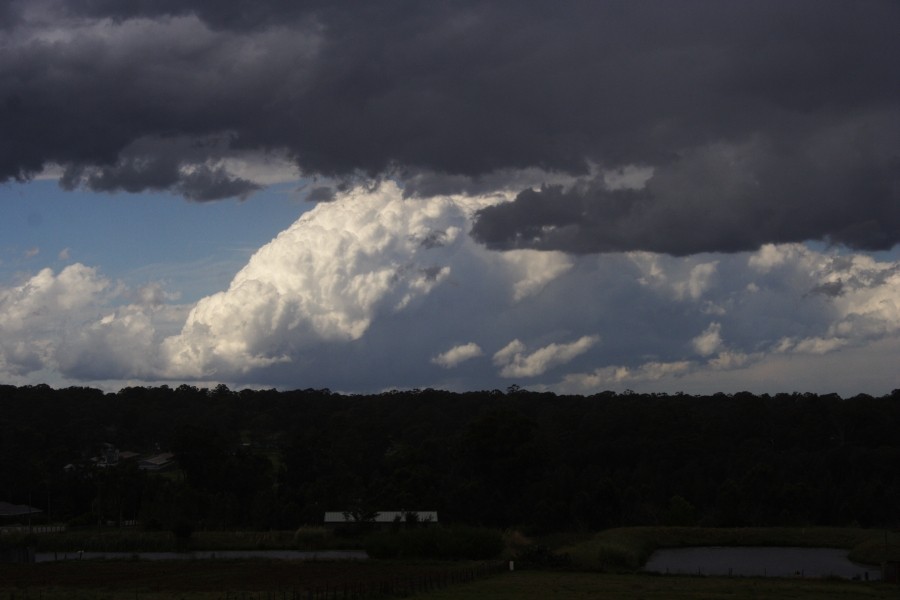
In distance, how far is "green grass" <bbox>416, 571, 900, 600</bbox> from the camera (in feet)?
189

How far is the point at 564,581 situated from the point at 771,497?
5549 cm

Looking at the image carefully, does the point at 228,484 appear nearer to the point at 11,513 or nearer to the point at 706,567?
the point at 11,513

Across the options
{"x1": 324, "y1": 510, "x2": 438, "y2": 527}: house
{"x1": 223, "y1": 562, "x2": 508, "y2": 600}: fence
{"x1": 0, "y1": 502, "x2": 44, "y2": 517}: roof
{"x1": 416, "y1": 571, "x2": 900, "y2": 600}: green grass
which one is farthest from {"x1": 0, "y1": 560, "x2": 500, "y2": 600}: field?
{"x1": 0, "y1": 502, "x2": 44, "y2": 517}: roof

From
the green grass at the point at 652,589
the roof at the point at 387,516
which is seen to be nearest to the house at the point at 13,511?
the roof at the point at 387,516

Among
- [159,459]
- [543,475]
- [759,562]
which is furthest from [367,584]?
[159,459]

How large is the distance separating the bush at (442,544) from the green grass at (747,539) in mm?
5934

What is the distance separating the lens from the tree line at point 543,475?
382 ft

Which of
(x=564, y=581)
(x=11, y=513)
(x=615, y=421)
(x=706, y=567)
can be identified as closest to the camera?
(x=564, y=581)

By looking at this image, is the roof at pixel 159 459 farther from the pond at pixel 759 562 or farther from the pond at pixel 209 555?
Result: the pond at pixel 759 562

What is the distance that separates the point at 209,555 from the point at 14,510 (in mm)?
34361

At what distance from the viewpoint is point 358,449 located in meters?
152

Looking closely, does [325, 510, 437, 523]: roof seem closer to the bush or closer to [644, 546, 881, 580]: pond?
the bush

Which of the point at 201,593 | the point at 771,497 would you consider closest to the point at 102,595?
the point at 201,593

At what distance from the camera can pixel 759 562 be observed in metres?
89.9
